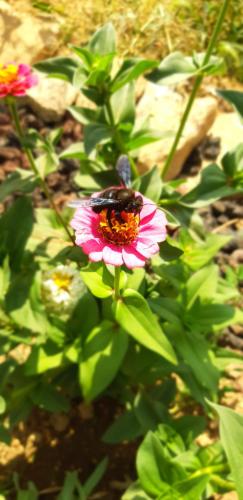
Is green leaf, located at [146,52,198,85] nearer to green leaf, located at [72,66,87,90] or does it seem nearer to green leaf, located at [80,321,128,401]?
green leaf, located at [72,66,87,90]

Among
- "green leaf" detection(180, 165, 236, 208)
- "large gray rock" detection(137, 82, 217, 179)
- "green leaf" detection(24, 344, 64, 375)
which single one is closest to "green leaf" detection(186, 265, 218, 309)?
"green leaf" detection(180, 165, 236, 208)

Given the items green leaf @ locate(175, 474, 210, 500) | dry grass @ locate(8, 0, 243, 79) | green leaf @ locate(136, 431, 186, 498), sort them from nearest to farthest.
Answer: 1. green leaf @ locate(175, 474, 210, 500)
2. green leaf @ locate(136, 431, 186, 498)
3. dry grass @ locate(8, 0, 243, 79)

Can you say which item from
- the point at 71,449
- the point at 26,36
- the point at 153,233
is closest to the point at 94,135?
the point at 153,233

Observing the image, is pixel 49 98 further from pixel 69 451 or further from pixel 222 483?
pixel 222 483

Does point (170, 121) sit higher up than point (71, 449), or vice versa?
point (170, 121)

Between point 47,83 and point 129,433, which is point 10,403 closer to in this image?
point 129,433

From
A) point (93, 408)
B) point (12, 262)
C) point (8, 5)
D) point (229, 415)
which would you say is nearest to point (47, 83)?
point (8, 5)
